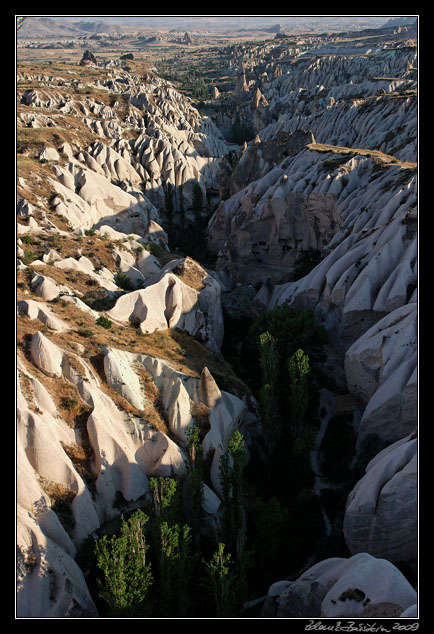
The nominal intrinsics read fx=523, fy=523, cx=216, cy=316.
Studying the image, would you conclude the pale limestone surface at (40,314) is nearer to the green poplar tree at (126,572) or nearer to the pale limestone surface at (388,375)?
the green poplar tree at (126,572)

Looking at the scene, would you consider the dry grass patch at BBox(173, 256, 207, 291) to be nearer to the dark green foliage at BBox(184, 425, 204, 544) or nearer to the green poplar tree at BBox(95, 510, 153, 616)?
the dark green foliage at BBox(184, 425, 204, 544)

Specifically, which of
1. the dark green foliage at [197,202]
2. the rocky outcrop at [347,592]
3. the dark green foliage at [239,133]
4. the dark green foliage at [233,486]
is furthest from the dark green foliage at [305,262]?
the dark green foliage at [239,133]

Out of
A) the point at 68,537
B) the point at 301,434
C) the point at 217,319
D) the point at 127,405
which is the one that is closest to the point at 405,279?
the point at 301,434

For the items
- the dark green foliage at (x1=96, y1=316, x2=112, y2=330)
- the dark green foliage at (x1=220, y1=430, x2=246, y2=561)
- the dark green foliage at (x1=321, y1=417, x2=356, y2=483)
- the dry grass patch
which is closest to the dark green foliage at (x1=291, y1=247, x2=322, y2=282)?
the dry grass patch

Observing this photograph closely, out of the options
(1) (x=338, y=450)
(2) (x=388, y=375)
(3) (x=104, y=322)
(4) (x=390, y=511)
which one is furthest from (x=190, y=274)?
(4) (x=390, y=511)

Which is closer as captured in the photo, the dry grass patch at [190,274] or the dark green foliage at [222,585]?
the dark green foliage at [222,585]
